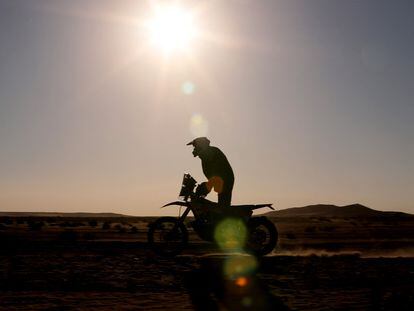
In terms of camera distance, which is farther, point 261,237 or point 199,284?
point 261,237

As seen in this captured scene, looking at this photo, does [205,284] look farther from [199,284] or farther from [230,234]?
[230,234]

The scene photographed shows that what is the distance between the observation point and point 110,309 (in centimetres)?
666

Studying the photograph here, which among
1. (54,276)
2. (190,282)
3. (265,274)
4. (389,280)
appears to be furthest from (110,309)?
(389,280)

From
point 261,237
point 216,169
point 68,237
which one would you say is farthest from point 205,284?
point 68,237

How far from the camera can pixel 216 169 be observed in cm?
1323

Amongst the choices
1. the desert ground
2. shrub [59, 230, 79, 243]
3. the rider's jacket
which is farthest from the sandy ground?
shrub [59, 230, 79, 243]

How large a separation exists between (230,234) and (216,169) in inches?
67.4

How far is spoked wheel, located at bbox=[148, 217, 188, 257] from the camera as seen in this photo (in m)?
13.8

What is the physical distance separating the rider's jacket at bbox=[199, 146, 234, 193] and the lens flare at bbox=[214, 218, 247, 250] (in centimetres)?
88

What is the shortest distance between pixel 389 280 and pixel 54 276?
610 centimetres

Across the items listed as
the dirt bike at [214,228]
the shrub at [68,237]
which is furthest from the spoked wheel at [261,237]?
the shrub at [68,237]

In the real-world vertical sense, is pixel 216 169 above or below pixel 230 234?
above

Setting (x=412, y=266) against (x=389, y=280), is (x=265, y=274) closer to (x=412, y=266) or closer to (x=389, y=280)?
(x=389, y=280)

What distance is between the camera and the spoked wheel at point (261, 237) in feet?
44.0
